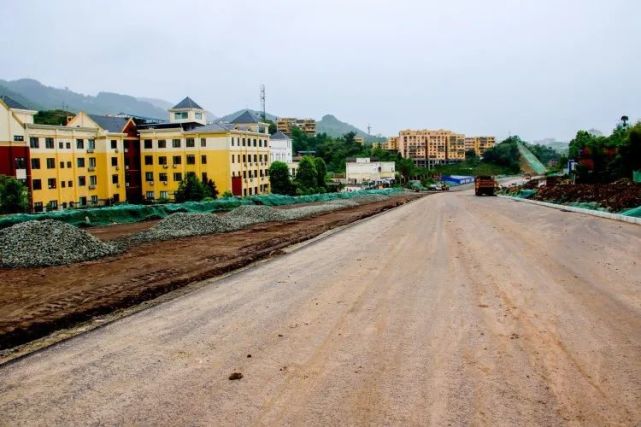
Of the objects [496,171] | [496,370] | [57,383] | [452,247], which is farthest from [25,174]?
[496,171]

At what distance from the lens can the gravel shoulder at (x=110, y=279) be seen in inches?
366

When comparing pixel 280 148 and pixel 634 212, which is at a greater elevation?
pixel 280 148

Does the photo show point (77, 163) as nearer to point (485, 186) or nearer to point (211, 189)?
point (211, 189)

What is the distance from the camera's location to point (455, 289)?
35.1 feet

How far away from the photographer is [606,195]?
29984 millimetres

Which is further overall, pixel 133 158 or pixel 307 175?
pixel 307 175

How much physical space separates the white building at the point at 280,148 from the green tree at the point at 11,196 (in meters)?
62.8

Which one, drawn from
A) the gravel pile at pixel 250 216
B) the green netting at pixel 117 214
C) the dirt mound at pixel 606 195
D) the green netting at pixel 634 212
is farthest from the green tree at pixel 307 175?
the green netting at pixel 634 212

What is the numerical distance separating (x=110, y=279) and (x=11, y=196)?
34.8 meters

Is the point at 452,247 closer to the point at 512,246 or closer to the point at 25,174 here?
the point at 512,246

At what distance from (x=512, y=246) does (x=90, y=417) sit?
14381 mm

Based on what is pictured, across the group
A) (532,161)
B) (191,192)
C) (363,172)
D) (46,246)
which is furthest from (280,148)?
(532,161)

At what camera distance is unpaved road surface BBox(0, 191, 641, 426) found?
5410 mm

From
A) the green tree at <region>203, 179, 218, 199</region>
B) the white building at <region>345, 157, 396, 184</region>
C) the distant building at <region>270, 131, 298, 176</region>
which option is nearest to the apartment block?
the green tree at <region>203, 179, 218, 199</region>
